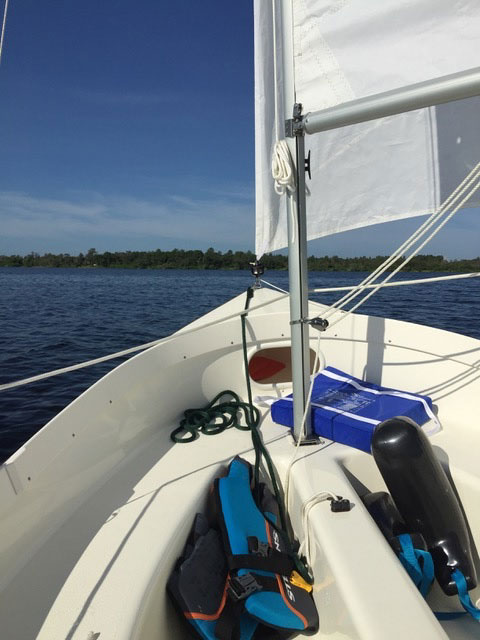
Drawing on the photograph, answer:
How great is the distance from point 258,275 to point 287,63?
161 centimetres

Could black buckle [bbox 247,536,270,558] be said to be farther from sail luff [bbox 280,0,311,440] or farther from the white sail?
the white sail

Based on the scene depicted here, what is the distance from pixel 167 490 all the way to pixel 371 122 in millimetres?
2146

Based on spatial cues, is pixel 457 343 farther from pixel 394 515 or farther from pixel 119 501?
pixel 119 501

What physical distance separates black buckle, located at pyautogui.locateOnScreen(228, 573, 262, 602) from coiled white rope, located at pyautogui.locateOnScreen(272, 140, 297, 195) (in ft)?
5.08

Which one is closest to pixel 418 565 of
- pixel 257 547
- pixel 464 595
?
pixel 464 595

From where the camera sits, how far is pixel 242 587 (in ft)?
4.50

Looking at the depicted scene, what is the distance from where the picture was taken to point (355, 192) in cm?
239

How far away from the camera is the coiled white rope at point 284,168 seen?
186 centimetres

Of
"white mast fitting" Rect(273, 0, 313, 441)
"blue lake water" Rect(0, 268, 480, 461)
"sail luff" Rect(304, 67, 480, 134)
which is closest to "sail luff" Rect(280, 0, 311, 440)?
"white mast fitting" Rect(273, 0, 313, 441)

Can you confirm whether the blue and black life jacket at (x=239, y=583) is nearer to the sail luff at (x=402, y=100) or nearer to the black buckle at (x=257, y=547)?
the black buckle at (x=257, y=547)

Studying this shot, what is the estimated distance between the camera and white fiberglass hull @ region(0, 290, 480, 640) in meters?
1.22

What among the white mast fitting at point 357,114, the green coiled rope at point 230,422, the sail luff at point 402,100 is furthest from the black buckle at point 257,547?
the sail luff at point 402,100

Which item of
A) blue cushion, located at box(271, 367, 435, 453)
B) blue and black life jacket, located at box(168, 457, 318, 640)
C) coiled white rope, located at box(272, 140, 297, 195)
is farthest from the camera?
blue cushion, located at box(271, 367, 435, 453)

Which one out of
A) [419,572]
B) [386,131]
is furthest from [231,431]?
[386,131]
